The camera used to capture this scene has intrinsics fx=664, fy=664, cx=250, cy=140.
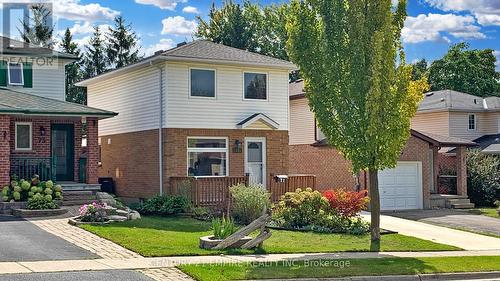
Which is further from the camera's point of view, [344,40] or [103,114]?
[103,114]

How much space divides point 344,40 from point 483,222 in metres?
12.7

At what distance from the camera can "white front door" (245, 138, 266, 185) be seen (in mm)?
27609

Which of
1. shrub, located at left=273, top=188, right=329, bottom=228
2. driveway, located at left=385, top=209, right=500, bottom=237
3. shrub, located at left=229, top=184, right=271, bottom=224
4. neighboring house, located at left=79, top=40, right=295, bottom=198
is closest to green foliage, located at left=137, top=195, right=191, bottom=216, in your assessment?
shrub, located at left=229, top=184, right=271, bottom=224

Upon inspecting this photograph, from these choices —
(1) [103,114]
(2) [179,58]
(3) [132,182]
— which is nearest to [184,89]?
(2) [179,58]

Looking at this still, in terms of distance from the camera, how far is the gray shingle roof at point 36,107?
2309cm

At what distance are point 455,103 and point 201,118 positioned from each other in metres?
19.5

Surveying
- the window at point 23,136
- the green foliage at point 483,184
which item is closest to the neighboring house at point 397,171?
the green foliage at point 483,184

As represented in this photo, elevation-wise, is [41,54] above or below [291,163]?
above

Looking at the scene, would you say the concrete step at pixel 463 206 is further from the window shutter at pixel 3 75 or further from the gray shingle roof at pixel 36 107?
the window shutter at pixel 3 75

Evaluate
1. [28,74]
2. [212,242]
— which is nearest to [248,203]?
[212,242]

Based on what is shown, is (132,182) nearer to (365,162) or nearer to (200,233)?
(200,233)

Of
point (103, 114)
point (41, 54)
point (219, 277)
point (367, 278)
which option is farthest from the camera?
point (41, 54)

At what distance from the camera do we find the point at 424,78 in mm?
18328

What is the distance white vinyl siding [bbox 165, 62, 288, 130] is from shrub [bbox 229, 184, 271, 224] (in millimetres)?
5196
